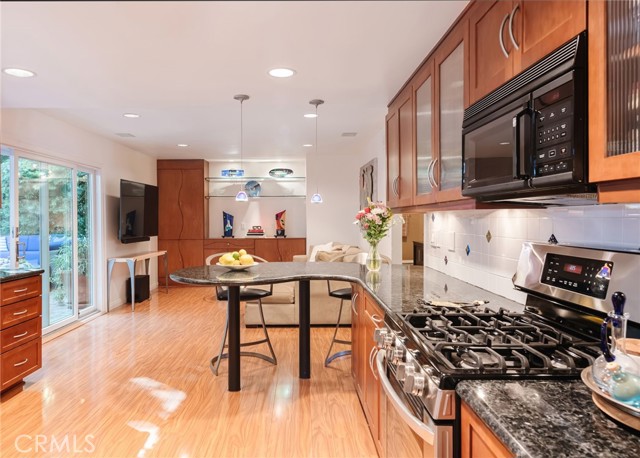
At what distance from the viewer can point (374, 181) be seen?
219 inches

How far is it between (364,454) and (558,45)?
203 centimetres

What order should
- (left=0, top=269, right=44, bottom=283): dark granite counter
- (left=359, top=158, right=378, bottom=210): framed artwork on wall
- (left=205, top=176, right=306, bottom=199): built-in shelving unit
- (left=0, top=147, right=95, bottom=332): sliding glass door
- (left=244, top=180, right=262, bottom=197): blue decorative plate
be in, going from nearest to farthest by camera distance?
(left=0, top=269, right=44, bottom=283): dark granite counter → (left=0, top=147, right=95, bottom=332): sliding glass door → (left=359, top=158, right=378, bottom=210): framed artwork on wall → (left=244, top=180, right=262, bottom=197): blue decorative plate → (left=205, top=176, right=306, bottom=199): built-in shelving unit

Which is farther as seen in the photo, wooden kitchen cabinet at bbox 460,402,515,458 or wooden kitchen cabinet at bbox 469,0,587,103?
wooden kitchen cabinet at bbox 469,0,587,103

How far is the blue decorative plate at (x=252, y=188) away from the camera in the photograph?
7.86 metres

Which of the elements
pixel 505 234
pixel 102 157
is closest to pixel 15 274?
pixel 102 157

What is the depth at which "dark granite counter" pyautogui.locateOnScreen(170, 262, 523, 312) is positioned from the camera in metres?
1.95

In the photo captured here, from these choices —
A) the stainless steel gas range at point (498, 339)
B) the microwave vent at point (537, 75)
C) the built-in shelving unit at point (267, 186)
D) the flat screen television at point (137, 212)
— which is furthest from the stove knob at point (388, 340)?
the built-in shelving unit at point (267, 186)

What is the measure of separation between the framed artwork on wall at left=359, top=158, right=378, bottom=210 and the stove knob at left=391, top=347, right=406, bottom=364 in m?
3.61

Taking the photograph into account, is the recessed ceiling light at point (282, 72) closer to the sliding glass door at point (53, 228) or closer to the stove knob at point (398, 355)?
the stove knob at point (398, 355)

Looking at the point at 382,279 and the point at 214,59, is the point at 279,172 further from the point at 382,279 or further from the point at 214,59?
the point at 214,59

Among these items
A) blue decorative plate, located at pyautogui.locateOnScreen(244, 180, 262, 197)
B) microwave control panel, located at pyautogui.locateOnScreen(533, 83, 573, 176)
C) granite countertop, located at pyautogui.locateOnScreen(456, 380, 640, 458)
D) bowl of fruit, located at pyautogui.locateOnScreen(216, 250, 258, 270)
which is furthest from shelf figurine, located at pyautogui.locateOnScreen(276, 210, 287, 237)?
granite countertop, located at pyautogui.locateOnScreen(456, 380, 640, 458)

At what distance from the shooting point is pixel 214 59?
28.0 inches

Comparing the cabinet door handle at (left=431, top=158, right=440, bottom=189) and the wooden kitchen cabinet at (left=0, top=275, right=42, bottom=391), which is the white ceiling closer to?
the cabinet door handle at (left=431, top=158, right=440, bottom=189)

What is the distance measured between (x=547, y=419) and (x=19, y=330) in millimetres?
3272
